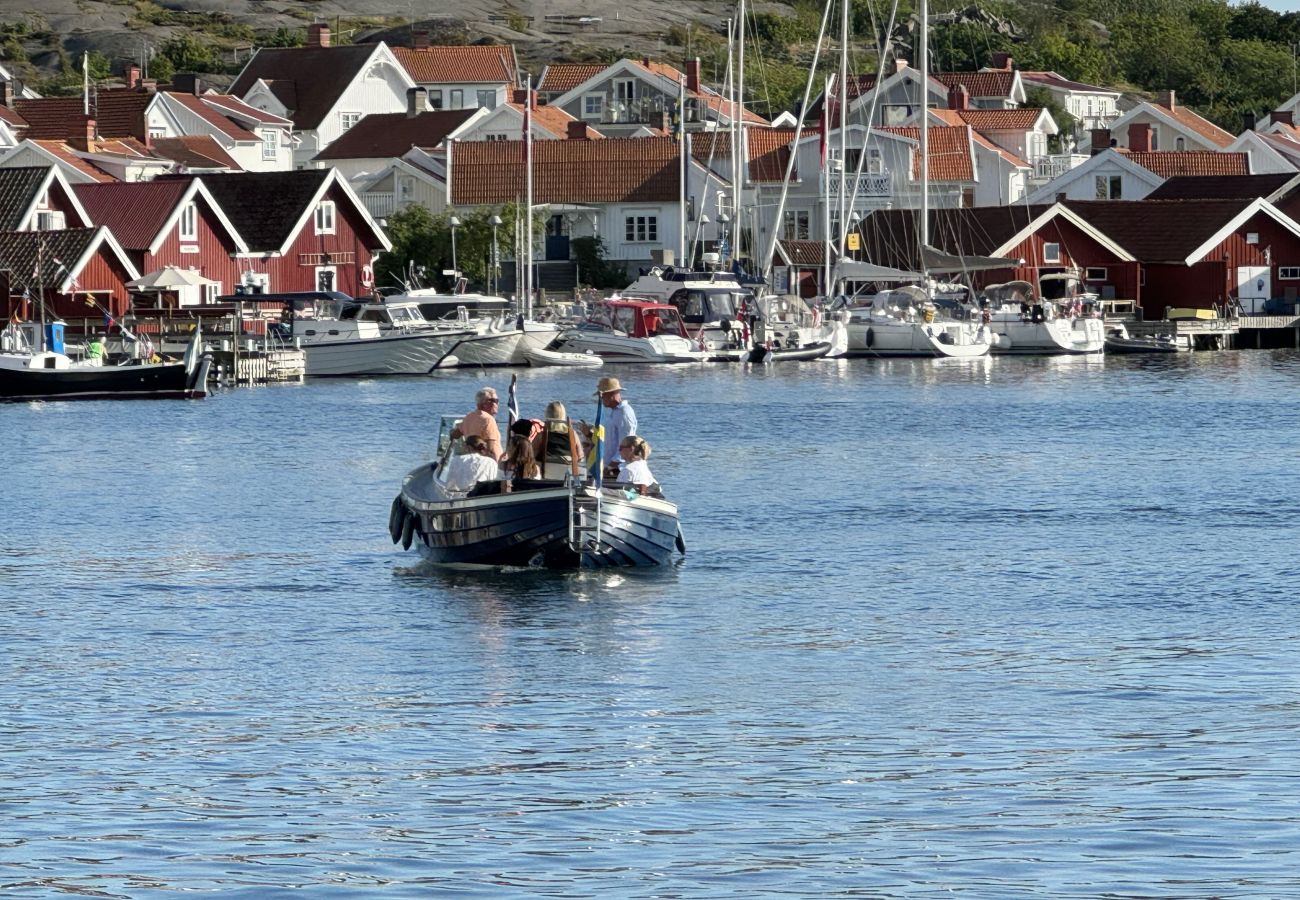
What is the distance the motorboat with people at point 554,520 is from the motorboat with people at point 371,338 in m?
49.4

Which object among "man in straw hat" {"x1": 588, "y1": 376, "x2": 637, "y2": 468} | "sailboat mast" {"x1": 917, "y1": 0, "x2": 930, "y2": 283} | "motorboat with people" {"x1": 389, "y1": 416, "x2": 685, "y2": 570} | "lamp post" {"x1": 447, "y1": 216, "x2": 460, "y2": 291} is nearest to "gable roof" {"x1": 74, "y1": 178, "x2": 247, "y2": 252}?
"lamp post" {"x1": 447, "y1": 216, "x2": 460, "y2": 291}

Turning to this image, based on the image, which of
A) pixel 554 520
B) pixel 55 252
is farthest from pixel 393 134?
pixel 554 520

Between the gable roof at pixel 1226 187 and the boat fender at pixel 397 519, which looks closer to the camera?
the boat fender at pixel 397 519

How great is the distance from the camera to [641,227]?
11012cm

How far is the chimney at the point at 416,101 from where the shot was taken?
128 meters

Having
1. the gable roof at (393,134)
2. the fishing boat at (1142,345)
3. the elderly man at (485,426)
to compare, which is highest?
the gable roof at (393,134)

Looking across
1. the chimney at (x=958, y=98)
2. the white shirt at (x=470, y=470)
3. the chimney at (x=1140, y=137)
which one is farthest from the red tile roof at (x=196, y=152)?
the white shirt at (x=470, y=470)

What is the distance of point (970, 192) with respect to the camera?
373 ft

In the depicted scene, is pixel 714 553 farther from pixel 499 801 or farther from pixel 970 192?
pixel 970 192

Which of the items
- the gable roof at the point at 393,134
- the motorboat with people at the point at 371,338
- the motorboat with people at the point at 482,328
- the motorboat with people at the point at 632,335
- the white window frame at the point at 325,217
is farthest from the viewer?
the gable roof at the point at 393,134

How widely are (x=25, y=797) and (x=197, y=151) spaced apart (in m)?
96.9

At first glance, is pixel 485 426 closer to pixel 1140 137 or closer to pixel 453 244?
pixel 453 244

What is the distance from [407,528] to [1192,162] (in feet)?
301

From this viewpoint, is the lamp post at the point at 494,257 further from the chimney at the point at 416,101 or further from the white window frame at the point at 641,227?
the chimney at the point at 416,101
